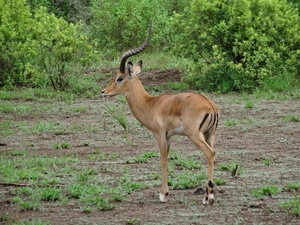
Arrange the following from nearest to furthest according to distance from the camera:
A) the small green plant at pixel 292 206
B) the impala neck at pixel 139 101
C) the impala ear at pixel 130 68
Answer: the small green plant at pixel 292 206 < the impala neck at pixel 139 101 < the impala ear at pixel 130 68

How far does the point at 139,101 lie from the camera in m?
7.01

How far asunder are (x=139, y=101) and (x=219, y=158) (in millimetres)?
1638

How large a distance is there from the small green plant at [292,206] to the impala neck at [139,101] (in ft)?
5.32

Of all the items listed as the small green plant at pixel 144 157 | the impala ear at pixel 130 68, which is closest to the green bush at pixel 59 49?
the small green plant at pixel 144 157

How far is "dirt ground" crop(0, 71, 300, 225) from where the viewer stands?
5.96 metres

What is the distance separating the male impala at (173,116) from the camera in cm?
624

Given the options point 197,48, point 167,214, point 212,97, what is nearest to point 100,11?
point 197,48

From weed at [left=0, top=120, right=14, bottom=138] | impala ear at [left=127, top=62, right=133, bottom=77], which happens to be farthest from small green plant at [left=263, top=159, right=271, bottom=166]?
weed at [left=0, top=120, right=14, bottom=138]

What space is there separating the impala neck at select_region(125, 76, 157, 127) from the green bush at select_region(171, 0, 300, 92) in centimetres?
560

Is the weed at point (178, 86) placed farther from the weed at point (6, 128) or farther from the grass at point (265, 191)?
the grass at point (265, 191)

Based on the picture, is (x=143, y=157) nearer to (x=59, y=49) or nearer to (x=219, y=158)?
(x=219, y=158)

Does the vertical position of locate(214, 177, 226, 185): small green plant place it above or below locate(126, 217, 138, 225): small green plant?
below

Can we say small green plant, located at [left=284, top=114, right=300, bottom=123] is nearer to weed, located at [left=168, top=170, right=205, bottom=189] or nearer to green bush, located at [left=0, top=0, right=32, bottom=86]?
weed, located at [left=168, top=170, right=205, bottom=189]

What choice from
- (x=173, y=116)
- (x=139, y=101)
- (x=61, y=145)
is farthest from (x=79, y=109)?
(x=173, y=116)
